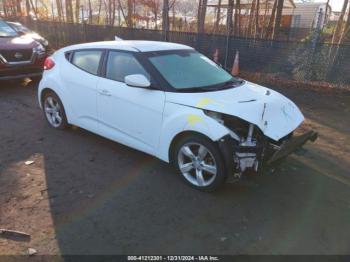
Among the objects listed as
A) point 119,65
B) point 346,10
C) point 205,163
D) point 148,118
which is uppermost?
point 346,10

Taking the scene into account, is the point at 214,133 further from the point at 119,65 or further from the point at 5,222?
the point at 5,222

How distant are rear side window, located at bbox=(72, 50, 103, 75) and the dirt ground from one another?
1177 millimetres

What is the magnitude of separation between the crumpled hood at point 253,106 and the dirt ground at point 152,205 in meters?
0.59

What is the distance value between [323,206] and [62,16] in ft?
72.7

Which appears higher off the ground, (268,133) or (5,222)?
(268,133)

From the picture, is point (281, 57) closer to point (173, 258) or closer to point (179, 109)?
point (179, 109)

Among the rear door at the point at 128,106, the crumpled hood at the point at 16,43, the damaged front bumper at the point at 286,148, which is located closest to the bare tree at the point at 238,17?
the crumpled hood at the point at 16,43

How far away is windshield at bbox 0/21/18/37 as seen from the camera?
915 centimetres

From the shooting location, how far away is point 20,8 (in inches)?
970

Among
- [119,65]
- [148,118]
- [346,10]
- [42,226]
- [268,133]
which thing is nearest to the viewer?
[42,226]

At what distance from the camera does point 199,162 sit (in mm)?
4004

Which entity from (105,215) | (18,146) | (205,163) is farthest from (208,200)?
(18,146)

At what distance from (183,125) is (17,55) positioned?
6.33 metres

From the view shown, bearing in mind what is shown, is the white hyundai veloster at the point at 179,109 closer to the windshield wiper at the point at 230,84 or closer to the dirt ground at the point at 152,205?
the windshield wiper at the point at 230,84
